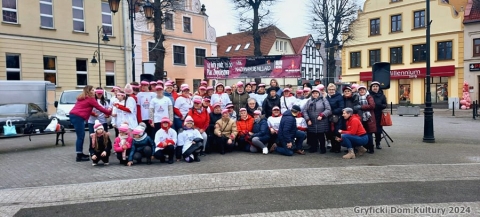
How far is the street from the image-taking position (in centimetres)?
521

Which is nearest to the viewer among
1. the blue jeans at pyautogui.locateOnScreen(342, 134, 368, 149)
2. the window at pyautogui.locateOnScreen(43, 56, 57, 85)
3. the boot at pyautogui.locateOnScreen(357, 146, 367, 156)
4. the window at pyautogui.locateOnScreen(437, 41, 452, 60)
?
the blue jeans at pyautogui.locateOnScreen(342, 134, 368, 149)

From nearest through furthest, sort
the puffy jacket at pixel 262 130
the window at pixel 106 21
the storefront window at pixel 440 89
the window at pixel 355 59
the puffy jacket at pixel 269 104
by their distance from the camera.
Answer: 1. the puffy jacket at pixel 262 130
2. the puffy jacket at pixel 269 104
3. the window at pixel 106 21
4. the storefront window at pixel 440 89
5. the window at pixel 355 59

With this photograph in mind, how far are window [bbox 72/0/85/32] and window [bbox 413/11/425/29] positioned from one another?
30724 millimetres

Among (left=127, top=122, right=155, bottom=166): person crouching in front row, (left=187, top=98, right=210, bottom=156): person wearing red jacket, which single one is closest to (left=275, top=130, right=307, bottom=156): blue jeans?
(left=187, top=98, right=210, bottom=156): person wearing red jacket

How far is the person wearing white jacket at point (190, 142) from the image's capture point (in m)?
8.52

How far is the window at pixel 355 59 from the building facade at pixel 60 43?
25.5 metres

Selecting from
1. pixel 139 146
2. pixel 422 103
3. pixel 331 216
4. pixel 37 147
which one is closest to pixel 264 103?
pixel 139 146

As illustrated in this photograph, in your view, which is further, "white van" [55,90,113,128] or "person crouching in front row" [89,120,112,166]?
"white van" [55,90,113,128]

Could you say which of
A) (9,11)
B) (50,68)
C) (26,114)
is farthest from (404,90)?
(9,11)

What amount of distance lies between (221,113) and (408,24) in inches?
1307

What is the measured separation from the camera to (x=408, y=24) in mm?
36656

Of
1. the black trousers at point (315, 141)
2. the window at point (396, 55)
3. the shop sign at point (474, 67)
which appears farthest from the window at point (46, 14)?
the shop sign at point (474, 67)

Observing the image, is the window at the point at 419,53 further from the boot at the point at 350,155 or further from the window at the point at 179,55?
the boot at the point at 350,155

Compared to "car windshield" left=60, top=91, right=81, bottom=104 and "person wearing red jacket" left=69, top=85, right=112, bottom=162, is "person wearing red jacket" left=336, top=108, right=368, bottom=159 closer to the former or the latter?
"person wearing red jacket" left=69, top=85, right=112, bottom=162
